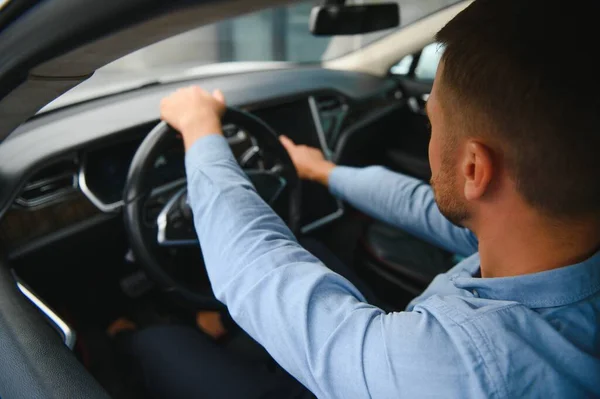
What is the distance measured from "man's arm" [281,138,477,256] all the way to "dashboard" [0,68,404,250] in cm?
41

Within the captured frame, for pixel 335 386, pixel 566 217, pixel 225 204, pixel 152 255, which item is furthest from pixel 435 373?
pixel 152 255

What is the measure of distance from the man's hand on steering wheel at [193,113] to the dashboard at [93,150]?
0.08 m

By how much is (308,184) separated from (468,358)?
153 cm

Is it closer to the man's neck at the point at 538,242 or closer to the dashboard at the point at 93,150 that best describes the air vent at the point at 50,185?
the dashboard at the point at 93,150

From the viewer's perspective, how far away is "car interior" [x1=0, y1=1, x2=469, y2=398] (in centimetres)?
127

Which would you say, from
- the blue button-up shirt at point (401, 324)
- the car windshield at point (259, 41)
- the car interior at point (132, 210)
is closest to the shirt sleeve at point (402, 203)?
the car interior at point (132, 210)

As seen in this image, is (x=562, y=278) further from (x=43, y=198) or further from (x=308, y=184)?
(x=308, y=184)

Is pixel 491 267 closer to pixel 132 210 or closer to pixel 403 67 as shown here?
pixel 132 210

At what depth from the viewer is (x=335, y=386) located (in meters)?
0.77

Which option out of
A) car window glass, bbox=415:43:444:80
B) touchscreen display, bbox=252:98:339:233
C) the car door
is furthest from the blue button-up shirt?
car window glass, bbox=415:43:444:80

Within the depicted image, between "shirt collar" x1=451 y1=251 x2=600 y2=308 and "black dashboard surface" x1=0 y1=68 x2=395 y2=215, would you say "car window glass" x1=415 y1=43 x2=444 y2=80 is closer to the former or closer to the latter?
"black dashboard surface" x1=0 y1=68 x2=395 y2=215

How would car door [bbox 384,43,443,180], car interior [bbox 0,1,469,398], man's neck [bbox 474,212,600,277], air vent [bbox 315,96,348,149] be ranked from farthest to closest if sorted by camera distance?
1. car door [bbox 384,43,443,180]
2. air vent [bbox 315,96,348,149]
3. car interior [bbox 0,1,469,398]
4. man's neck [bbox 474,212,600,277]

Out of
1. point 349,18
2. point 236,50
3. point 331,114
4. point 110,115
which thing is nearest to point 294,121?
point 331,114

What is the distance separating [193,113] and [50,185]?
1.74 ft
